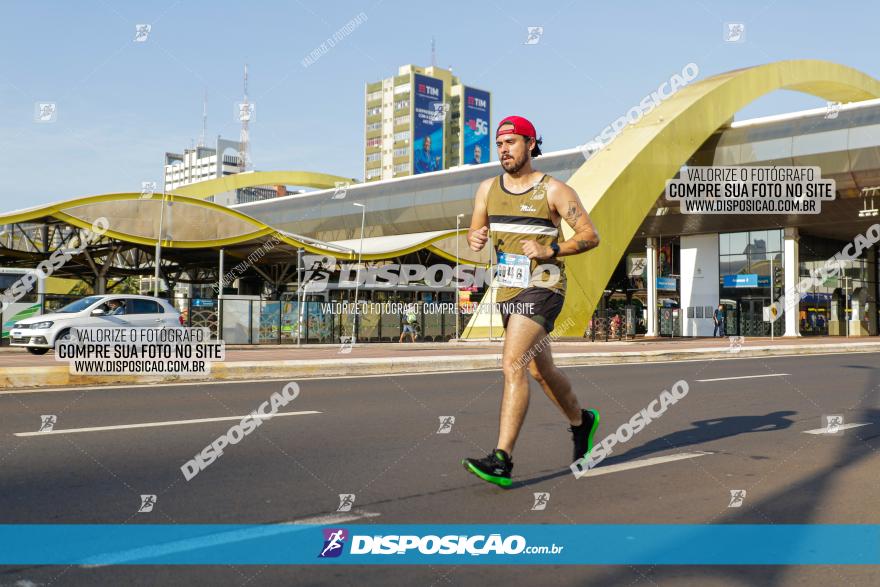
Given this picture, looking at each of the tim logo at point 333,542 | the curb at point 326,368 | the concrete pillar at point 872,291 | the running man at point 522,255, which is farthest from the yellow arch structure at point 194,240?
the tim logo at point 333,542

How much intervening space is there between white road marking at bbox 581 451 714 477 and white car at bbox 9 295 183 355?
1678 centimetres

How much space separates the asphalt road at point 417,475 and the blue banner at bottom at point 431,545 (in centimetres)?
11

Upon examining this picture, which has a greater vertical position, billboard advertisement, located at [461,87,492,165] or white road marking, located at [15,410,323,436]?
billboard advertisement, located at [461,87,492,165]

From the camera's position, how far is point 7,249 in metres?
31.2

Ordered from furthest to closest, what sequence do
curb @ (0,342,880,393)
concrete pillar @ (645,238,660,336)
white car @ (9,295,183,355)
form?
concrete pillar @ (645,238,660,336)
white car @ (9,295,183,355)
curb @ (0,342,880,393)

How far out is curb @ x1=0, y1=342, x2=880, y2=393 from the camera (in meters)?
10.7

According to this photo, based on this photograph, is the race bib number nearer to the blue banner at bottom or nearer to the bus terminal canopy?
the blue banner at bottom

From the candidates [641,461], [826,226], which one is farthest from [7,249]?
[826,226]

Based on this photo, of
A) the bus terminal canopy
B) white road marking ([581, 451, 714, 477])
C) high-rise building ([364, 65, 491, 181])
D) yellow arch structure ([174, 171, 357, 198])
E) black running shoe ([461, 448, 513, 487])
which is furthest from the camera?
high-rise building ([364, 65, 491, 181])

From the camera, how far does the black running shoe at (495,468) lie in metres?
4.50

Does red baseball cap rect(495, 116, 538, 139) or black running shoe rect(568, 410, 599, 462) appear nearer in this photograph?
red baseball cap rect(495, 116, 538, 139)

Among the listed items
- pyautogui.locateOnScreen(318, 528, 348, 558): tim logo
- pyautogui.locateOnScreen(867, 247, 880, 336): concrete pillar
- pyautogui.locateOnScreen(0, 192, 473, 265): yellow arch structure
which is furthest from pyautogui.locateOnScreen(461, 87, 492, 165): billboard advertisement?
pyautogui.locateOnScreen(318, 528, 348, 558): tim logo

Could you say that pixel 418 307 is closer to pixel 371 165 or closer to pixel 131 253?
pixel 131 253

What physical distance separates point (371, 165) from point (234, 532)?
152m
